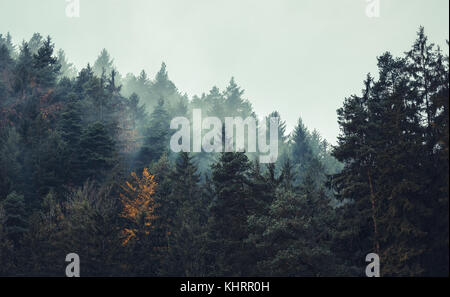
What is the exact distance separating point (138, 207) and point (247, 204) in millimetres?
13095

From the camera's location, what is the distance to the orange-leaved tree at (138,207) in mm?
32688

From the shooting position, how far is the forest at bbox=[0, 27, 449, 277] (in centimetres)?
2061

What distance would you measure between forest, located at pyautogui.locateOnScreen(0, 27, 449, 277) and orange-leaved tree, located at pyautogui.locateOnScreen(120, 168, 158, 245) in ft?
0.48

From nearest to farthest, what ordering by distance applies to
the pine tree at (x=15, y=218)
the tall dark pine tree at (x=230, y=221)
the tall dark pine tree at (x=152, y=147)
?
the tall dark pine tree at (x=230, y=221) → the pine tree at (x=15, y=218) → the tall dark pine tree at (x=152, y=147)

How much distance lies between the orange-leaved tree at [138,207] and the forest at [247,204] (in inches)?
5.7

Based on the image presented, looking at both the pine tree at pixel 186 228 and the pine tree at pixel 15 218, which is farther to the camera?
the pine tree at pixel 15 218

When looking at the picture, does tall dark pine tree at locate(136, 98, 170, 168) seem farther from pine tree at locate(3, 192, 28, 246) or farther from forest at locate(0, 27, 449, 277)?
pine tree at locate(3, 192, 28, 246)

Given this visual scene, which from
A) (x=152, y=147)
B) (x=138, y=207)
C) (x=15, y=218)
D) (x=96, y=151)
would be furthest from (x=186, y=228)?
(x=152, y=147)

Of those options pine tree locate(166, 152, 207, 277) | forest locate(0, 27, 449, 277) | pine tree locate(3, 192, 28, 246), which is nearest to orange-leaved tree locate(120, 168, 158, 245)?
forest locate(0, 27, 449, 277)

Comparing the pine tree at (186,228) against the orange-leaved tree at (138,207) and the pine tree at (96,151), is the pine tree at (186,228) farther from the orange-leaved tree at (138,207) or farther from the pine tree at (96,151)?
the pine tree at (96,151)

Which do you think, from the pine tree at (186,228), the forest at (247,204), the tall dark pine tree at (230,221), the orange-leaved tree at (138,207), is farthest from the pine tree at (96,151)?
the tall dark pine tree at (230,221)

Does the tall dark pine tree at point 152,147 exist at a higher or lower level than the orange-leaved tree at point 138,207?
higher
